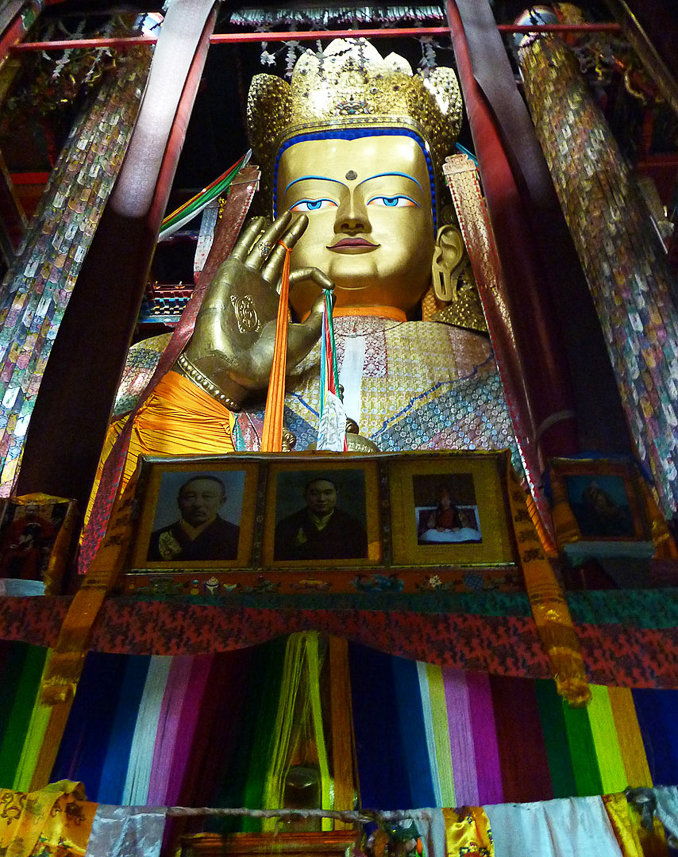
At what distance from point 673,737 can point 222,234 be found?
3619mm

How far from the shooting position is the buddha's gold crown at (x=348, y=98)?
16.7ft

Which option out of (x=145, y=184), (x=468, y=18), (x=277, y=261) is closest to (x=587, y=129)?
(x=468, y=18)

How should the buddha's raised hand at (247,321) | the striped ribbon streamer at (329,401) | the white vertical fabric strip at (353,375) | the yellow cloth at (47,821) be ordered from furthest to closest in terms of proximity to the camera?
the white vertical fabric strip at (353,375)
the buddha's raised hand at (247,321)
the striped ribbon streamer at (329,401)
the yellow cloth at (47,821)

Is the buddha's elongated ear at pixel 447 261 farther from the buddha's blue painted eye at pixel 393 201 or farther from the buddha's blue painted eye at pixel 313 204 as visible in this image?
the buddha's blue painted eye at pixel 313 204

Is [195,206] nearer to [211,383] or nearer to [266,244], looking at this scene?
[266,244]

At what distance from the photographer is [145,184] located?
339cm

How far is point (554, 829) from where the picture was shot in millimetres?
1635

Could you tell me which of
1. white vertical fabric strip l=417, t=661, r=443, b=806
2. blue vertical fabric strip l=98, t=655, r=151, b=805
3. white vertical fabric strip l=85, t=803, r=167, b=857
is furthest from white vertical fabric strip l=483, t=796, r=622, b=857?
blue vertical fabric strip l=98, t=655, r=151, b=805

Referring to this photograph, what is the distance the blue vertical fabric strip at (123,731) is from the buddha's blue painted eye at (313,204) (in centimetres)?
341

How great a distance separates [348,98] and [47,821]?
458 cm

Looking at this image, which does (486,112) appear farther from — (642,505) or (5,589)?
(5,589)

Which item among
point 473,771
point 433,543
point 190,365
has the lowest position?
point 473,771

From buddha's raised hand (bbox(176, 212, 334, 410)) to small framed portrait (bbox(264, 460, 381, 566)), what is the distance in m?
1.38

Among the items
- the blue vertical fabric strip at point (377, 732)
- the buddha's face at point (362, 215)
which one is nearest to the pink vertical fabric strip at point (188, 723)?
the blue vertical fabric strip at point (377, 732)
